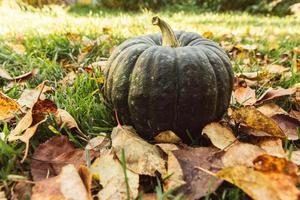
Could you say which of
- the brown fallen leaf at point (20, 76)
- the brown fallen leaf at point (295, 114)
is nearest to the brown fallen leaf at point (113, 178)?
the brown fallen leaf at point (295, 114)

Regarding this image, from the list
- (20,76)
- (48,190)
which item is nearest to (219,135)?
(48,190)

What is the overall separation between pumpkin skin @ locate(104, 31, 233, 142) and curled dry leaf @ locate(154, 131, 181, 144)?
3cm

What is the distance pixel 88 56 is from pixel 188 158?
1819mm

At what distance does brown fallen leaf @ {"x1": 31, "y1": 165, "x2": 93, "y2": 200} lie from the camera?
1215 mm

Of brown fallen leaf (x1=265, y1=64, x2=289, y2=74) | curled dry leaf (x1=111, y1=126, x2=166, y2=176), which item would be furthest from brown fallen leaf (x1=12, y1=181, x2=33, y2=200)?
brown fallen leaf (x1=265, y1=64, x2=289, y2=74)

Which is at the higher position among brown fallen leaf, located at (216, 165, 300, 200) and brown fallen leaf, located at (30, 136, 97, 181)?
brown fallen leaf, located at (216, 165, 300, 200)

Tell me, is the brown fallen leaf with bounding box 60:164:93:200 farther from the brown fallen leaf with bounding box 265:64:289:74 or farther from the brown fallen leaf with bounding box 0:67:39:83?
the brown fallen leaf with bounding box 265:64:289:74

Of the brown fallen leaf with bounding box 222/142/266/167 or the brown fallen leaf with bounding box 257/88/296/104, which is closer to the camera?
the brown fallen leaf with bounding box 222/142/266/167

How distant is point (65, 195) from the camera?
1205 millimetres

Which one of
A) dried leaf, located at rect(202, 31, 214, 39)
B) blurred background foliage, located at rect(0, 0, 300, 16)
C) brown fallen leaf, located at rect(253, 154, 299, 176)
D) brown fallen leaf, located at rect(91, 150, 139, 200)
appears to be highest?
brown fallen leaf, located at rect(253, 154, 299, 176)

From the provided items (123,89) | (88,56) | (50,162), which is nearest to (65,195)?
(50,162)

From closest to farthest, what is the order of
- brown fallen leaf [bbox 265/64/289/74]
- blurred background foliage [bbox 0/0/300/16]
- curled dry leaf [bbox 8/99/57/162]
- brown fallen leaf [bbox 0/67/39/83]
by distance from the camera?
curled dry leaf [bbox 8/99/57/162] < brown fallen leaf [bbox 0/67/39/83] < brown fallen leaf [bbox 265/64/289/74] < blurred background foliage [bbox 0/0/300/16]

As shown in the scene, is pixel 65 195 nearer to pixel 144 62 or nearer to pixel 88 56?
pixel 144 62

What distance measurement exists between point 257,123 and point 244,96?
20.9 inches
